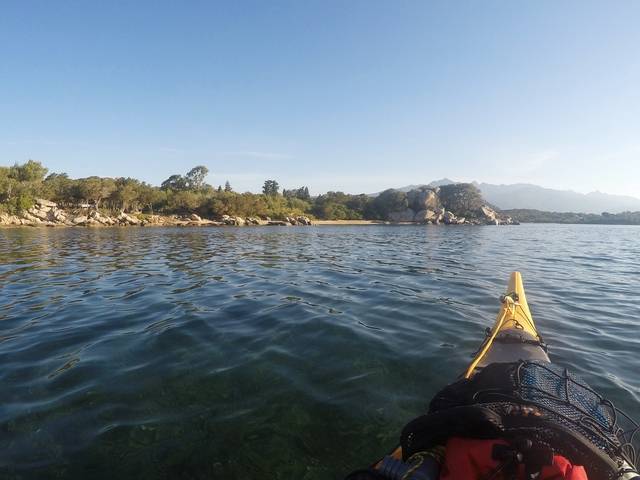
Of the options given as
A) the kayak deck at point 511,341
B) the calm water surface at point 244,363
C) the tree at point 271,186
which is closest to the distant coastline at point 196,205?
the tree at point 271,186

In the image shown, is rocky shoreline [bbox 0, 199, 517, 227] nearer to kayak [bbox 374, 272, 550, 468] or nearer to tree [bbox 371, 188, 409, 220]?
tree [bbox 371, 188, 409, 220]

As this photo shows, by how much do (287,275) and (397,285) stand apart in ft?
13.1

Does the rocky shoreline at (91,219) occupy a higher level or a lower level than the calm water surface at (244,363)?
higher

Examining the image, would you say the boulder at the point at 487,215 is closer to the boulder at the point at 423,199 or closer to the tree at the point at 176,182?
the boulder at the point at 423,199

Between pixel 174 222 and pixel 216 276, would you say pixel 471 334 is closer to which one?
pixel 216 276

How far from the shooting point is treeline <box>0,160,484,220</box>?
59.0 meters

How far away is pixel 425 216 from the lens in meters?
98.8

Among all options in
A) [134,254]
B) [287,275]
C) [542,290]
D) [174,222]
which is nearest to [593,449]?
[542,290]

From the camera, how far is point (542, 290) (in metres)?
10.8

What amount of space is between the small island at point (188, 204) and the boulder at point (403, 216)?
0.29 m

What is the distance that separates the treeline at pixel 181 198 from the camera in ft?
193

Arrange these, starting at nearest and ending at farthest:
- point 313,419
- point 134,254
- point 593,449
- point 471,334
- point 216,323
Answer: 1. point 593,449
2. point 313,419
3. point 471,334
4. point 216,323
5. point 134,254

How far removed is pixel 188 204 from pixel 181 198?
191 cm

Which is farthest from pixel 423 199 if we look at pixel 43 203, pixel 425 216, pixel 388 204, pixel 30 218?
pixel 30 218
